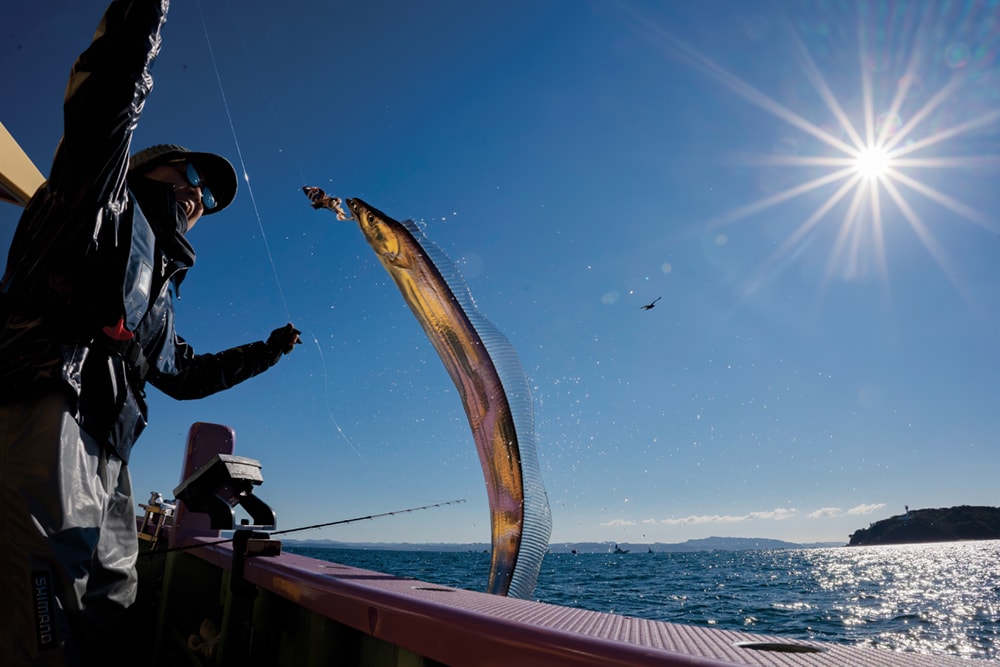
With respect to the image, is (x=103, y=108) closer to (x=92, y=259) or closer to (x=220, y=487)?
(x=92, y=259)

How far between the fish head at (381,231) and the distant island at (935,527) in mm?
189692

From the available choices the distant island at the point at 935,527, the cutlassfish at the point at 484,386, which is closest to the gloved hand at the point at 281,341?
the cutlassfish at the point at 484,386

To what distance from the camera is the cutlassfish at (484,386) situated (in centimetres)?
358

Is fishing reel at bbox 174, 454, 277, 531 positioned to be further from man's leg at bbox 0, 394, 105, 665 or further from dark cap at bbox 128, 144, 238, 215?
dark cap at bbox 128, 144, 238, 215

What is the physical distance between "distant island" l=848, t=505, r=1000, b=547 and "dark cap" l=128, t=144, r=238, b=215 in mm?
191035

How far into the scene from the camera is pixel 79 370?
5.74 feet

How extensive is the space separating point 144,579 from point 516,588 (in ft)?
11.1

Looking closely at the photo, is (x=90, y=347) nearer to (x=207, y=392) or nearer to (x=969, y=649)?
(x=207, y=392)

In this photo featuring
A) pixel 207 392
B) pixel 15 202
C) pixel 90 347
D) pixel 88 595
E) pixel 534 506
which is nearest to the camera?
pixel 88 595

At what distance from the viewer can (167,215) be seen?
220 centimetres

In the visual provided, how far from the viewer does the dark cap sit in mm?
2363

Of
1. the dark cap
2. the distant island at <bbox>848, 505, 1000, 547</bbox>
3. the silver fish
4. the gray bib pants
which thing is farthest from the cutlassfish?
the distant island at <bbox>848, 505, 1000, 547</bbox>

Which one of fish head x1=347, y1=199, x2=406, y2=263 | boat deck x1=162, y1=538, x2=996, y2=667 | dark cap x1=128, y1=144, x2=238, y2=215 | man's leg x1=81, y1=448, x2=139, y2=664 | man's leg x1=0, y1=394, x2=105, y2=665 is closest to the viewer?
boat deck x1=162, y1=538, x2=996, y2=667

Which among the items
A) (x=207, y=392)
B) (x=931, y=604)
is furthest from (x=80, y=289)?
(x=931, y=604)
